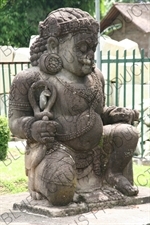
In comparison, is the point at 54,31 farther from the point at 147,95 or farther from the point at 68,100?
the point at 147,95

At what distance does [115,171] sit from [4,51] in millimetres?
10703

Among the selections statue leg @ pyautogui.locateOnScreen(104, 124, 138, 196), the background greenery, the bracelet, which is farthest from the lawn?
the background greenery

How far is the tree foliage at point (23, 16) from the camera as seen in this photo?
23.1 m

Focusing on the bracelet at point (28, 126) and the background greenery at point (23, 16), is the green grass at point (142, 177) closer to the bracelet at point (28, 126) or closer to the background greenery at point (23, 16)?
the bracelet at point (28, 126)

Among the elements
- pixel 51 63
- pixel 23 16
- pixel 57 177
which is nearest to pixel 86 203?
pixel 57 177

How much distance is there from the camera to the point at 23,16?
2380cm

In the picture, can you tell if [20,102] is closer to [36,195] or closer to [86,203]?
[36,195]

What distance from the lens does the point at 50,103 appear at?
13.3ft

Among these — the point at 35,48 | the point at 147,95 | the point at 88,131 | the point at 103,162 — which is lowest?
the point at 147,95

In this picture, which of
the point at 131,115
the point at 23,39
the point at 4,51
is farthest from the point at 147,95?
the point at 23,39

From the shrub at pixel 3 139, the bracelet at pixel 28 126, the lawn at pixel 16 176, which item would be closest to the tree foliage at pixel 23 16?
the shrub at pixel 3 139

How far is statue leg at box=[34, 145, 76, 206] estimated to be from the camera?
388cm

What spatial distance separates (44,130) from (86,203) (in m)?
0.64

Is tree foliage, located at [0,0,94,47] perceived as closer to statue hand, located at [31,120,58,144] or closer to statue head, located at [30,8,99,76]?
statue head, located at [30,8,99,76]
